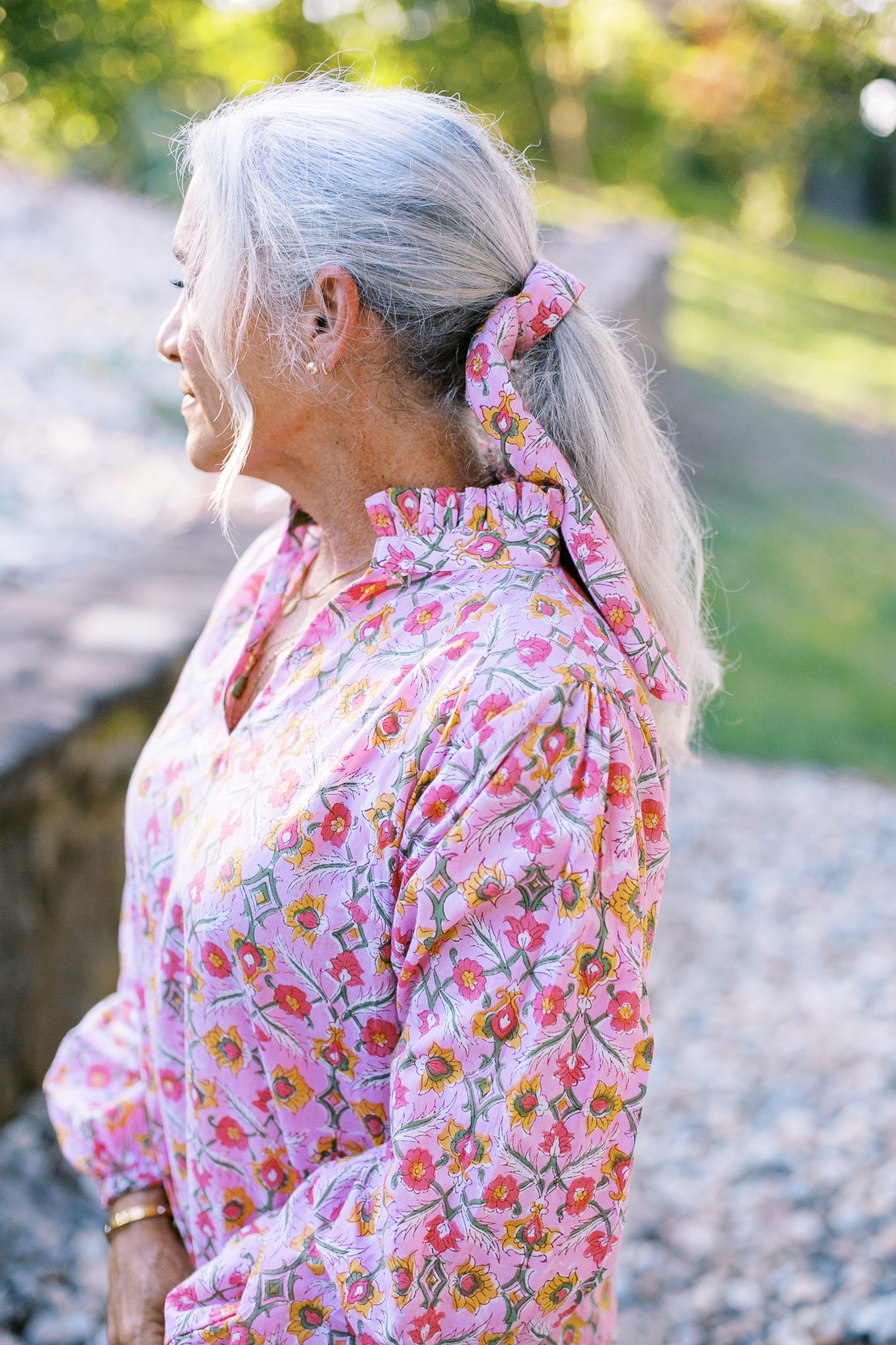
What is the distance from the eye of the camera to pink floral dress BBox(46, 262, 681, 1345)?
3.74ft

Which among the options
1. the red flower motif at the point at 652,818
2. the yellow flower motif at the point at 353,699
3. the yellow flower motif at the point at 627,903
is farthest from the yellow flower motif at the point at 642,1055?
the yellow flower motif at the point at 353,699

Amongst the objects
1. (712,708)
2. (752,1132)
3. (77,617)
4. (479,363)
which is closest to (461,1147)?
(479,363)

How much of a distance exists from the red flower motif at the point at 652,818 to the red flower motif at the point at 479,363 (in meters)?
0.51

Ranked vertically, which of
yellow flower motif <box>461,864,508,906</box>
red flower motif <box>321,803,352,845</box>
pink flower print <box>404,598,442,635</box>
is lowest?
yellow flower motif <box>461,864,508,906</box>

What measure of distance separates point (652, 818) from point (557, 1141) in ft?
1.18

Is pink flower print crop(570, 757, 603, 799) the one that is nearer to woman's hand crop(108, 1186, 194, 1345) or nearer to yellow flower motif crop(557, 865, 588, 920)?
yellow flower motif crop(557, 865, 588, 920)

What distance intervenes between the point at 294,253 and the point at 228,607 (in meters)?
0.58

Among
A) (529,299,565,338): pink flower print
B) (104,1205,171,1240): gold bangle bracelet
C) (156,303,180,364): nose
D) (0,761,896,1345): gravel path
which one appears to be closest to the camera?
(529,299,565,338): pink flower print

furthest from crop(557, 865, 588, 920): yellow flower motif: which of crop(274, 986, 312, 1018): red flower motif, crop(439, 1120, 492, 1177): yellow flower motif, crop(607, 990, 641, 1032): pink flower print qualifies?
crop(274, 986, 312, 1018): red flower motif

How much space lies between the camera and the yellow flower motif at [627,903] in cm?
119

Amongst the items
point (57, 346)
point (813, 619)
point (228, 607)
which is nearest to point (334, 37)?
point (57, 346)

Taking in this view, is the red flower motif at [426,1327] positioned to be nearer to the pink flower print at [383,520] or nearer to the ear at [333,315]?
the pink flower print at [383,520]

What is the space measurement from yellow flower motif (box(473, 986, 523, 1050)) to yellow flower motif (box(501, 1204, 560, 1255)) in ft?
0.60

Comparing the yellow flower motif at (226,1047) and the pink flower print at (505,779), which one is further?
the yellow flower motif at (226,1047)
